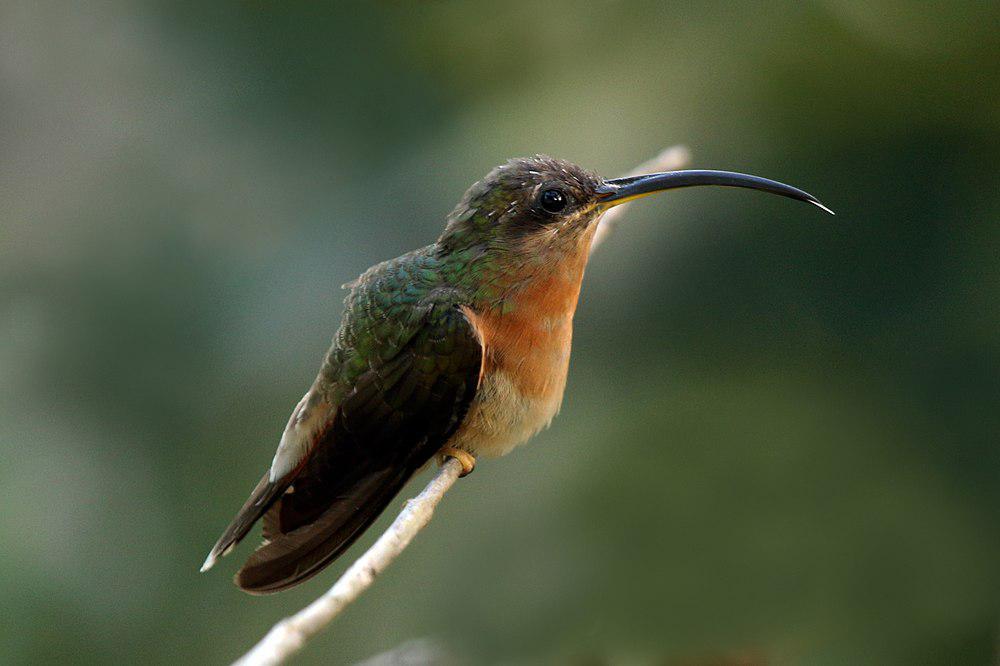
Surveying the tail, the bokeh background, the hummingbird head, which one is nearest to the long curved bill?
the hummingbird head

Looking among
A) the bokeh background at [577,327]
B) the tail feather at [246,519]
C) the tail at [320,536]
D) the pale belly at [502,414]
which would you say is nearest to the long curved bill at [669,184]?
the pale belly at [502,414]

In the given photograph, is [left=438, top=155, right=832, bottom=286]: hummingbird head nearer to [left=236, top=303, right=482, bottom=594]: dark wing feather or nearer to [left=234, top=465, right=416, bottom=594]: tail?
[left=236, top=303, right=482, bottom=594]: dark wing feather

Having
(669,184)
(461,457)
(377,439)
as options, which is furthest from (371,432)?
(669,184)

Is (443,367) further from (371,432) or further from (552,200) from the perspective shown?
(552,200)

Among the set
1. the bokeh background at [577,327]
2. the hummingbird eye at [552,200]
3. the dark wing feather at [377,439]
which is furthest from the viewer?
the bokeh background at [577,327]

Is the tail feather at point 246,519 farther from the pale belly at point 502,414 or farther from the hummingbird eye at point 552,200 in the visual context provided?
the hummingbird eye at point 552,200

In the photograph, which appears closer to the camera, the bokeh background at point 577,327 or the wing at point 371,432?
the wing at point 371,432

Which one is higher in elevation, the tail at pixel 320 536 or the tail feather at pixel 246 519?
the tail feather at pixel 246 519

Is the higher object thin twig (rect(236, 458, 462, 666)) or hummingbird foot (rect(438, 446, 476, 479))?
thin twig (rect(236, 458, 462, 666))

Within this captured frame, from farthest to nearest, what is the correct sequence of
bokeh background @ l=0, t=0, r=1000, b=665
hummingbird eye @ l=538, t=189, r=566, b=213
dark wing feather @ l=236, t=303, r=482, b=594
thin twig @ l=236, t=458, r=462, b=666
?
bokeh background @ l=0, t=0, r=1000, b=665 → hummingbird eye @ l=538, t=189, r=566, b=213 → dark wing feather @ l=236, t=303, r=482, b=594 → thin twig @ l=236, t=458, r=462, b=666
